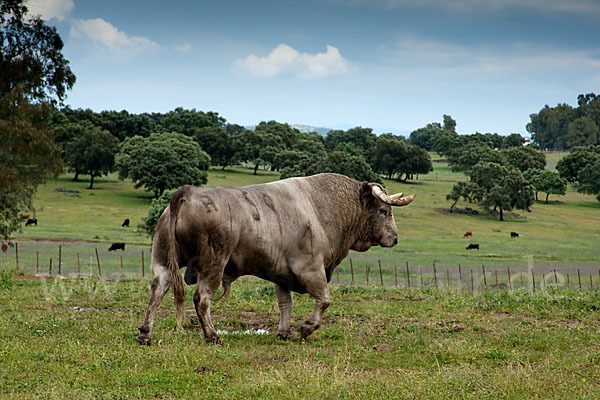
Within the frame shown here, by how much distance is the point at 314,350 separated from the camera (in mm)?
10477

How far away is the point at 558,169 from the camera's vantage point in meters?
116

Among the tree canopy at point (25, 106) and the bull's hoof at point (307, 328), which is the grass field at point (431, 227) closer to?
the tree canopy at point (25, 106)

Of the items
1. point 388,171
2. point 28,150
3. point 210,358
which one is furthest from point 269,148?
point 210,358

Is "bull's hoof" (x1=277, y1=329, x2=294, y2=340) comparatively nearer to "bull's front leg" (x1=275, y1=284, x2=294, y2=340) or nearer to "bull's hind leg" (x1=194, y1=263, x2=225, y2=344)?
"bull's front leg" (x1=275, y1=284, x2=294, y2=340)

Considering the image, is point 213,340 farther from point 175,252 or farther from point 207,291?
point 175,252

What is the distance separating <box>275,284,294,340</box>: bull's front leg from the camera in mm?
11773

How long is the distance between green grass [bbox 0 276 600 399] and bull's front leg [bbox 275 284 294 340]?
272 millimetres

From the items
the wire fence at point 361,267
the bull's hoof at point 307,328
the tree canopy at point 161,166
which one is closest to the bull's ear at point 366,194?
the bull's hoof at point 307,328

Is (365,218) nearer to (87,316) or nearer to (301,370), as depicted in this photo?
(301,370)

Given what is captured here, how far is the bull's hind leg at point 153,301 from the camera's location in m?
10.4

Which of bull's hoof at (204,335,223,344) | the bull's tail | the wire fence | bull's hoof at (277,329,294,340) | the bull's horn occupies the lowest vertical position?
the wire fence

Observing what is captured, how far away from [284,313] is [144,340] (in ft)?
9.69

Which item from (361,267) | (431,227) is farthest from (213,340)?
(431,227)

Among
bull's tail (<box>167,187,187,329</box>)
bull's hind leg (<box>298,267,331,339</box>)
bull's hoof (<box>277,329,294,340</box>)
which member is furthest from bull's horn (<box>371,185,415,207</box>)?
bull's tail (<box>167,187,187,329</box>)
